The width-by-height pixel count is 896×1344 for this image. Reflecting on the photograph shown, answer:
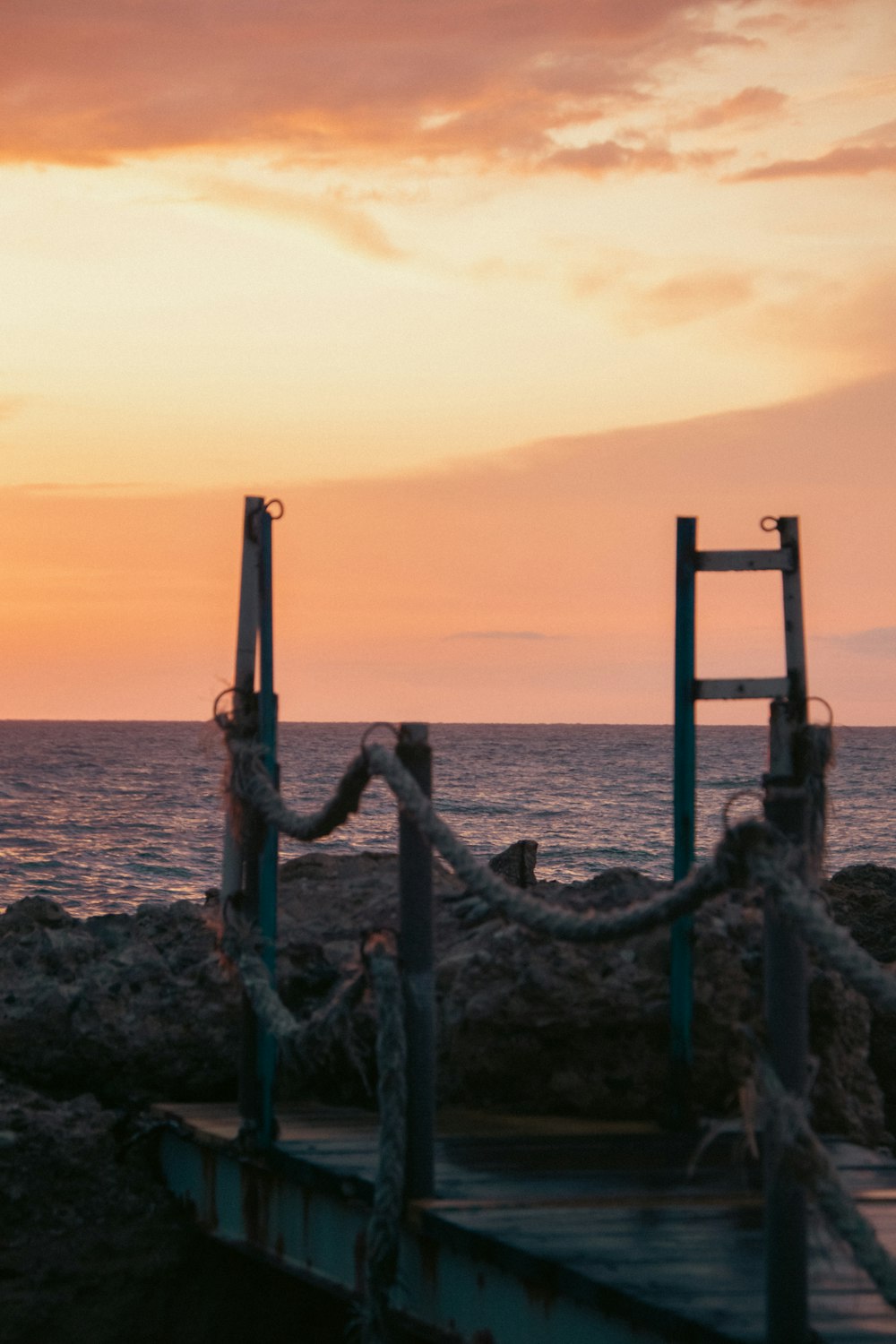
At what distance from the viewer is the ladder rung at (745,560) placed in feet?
16.4

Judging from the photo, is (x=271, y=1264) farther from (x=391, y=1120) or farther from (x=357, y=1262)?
(x=391, y=1120)

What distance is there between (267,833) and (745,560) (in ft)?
6.47

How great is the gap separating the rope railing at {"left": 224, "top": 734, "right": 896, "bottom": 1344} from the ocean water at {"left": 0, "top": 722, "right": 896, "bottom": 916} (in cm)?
23

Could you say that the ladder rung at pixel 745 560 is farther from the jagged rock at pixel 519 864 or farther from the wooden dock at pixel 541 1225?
the jagged rock at pixel 519 864

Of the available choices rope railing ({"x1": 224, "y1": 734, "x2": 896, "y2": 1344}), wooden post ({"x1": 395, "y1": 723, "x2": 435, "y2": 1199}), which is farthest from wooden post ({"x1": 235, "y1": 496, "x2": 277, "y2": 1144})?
wooden post ({"x1": 395, "y1": 723, "x2": 435, "y2": 1199})

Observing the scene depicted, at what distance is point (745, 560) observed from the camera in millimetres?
5055

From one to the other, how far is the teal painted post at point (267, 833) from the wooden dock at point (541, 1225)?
0.69 feet

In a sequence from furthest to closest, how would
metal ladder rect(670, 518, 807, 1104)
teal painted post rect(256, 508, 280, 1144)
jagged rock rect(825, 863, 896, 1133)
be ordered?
1. jagged rock rect(825, 863, 896, 1133)
2. metal ladder rect(670, 518, 807, 1104)
3. teal painted post rect(256, 508, 280, 1144)

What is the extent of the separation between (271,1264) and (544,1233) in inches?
51.8

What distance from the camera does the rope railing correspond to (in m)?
2.75

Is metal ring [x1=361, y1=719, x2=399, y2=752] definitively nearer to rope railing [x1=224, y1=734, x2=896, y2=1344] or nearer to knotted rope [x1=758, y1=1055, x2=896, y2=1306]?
rope railing [x1=224, y1=734, x2=896, y2=1344]

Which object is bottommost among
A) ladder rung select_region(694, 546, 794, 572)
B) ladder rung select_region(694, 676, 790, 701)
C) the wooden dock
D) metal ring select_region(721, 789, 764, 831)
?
the wooden dock

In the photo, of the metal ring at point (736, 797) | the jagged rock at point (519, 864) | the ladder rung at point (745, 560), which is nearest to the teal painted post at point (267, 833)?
the ladder rung at point (745, 560)

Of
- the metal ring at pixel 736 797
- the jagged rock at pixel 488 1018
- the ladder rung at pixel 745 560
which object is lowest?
the jagged rock at pixel 488 1018
